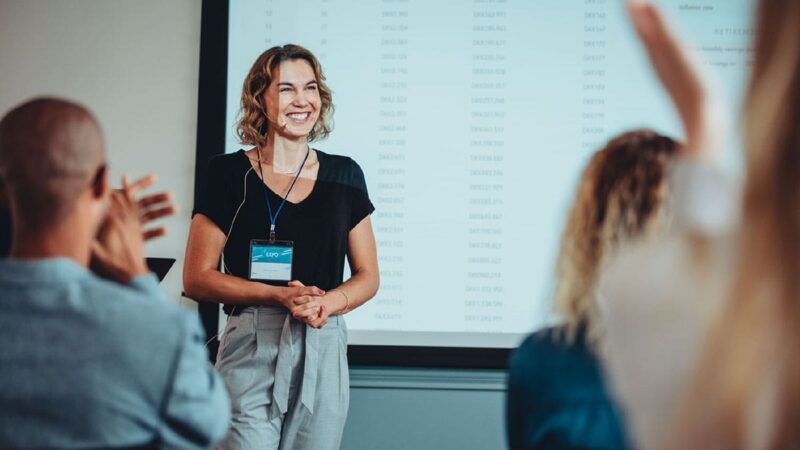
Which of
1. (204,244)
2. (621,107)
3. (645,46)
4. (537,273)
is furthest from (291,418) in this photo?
(621,107)

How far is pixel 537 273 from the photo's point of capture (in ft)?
9.36

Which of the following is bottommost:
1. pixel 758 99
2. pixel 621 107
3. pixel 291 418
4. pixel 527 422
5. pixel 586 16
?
pixel 291 418

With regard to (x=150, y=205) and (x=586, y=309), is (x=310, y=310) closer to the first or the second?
(x=150, y=205)

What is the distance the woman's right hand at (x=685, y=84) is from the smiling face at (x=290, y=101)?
1.56 m

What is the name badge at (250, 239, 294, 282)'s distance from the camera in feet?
7.11

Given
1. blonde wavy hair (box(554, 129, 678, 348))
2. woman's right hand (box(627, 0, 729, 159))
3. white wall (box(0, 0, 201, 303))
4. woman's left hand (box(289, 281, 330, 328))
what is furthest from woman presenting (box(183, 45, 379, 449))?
→ woman's right hand (box(627, 0, 729, 159))

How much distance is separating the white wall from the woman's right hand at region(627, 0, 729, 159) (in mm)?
2256

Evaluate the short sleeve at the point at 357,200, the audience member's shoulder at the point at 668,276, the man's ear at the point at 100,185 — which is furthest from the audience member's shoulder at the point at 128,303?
the short sleeve at the point at 357,200

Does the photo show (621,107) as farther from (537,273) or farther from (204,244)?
(204,244)

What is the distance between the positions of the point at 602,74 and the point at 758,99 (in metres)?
2.29

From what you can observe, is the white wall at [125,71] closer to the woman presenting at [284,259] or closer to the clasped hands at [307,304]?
the woman presenting at [284,259]

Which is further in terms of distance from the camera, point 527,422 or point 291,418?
point 291,418

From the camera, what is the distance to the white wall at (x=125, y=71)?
2.84 m

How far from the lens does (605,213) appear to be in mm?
1166
